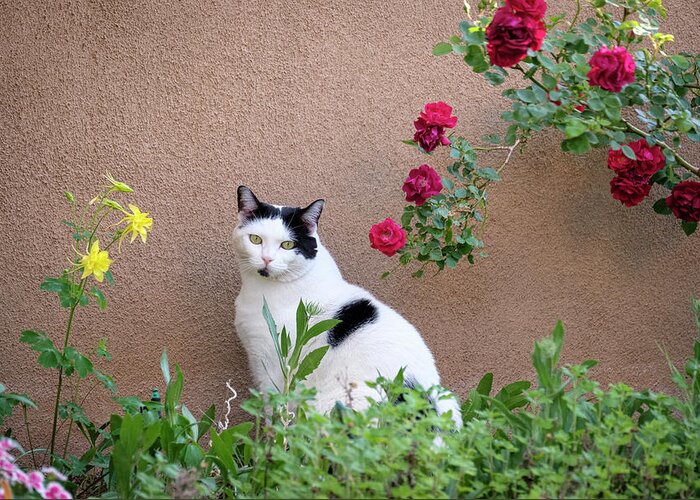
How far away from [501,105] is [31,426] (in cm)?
183

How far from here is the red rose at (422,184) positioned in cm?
247

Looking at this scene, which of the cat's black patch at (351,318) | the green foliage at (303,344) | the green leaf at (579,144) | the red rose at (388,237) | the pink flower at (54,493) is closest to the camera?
the pink flower at (54,493)

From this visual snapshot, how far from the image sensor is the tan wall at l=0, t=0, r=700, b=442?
8.27 feet

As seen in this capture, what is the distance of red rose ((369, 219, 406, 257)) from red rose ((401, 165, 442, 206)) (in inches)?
4.3

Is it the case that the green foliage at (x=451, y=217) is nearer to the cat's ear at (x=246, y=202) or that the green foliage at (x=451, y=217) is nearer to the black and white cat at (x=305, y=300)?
the black and white cat at (x=305, y=300)

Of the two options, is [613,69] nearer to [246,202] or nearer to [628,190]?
[628,190]

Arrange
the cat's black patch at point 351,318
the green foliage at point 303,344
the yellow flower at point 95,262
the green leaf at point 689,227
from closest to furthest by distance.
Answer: the yellow flower at point 95,262 → the green foliage at point 303,344 → the cat's black patch at point 351,318 → the green leaf at point 689,227

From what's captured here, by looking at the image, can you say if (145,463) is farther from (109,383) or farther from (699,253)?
A: (699,253)

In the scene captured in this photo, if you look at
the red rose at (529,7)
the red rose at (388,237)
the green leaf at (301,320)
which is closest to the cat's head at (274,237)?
the red rose at (388,237)

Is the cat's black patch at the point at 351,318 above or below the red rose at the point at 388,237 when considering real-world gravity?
below

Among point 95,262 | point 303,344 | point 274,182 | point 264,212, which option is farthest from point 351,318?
point 95,262

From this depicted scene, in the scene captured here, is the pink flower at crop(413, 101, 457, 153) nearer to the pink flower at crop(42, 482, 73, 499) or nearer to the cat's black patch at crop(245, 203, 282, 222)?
the cat's black patch at crop(245, 203, 282, 222)

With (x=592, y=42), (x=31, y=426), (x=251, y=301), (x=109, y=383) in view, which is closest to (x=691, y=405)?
(x=592, y=42)

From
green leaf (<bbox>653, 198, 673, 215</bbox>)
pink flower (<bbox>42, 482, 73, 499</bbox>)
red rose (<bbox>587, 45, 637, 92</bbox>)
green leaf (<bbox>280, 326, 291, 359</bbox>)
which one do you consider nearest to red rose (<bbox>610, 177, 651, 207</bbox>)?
green leaf (<bbox>653, 198, 673, 215</bbox>)
